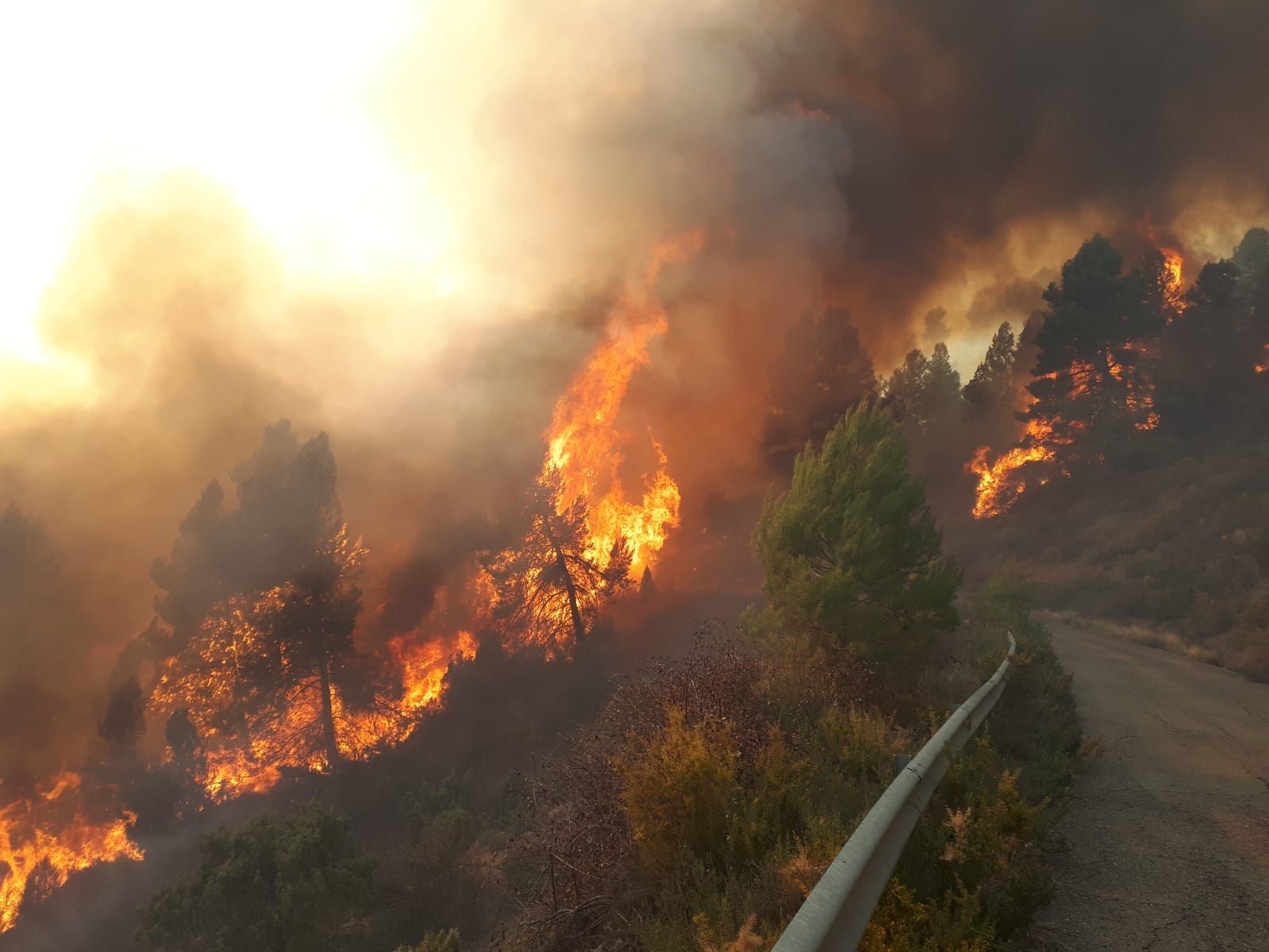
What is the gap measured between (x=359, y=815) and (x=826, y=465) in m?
26.3

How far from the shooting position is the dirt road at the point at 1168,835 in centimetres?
420

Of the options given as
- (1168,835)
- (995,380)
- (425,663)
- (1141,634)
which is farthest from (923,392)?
(1168,835)

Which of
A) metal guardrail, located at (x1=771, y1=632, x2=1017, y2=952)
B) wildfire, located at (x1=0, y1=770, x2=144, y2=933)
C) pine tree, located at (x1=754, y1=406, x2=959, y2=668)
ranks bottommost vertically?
metal guardrail, located at (x1=771, y1=632, x2=1017, y2=952)

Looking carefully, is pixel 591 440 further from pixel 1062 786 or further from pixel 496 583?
pixel 1062 786

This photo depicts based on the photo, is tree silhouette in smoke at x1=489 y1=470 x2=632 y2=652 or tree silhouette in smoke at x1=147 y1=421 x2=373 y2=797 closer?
tree silhouette in smoke at x1=147 y1=421 x2=373 y2=797

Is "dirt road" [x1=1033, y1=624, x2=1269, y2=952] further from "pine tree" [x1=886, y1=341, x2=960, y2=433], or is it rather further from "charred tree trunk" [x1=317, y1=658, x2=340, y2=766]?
"pine tree" [x1=886, y1=341, x2=960, y2=433]

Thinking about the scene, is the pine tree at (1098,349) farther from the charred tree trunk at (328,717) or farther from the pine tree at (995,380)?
the charred tree trunk at (328,717)

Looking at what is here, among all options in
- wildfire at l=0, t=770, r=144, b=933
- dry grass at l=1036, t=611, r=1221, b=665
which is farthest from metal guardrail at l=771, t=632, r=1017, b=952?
wildfire at l=0, t=770, r=144, b=933

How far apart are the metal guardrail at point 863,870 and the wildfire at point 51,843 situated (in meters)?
35.5

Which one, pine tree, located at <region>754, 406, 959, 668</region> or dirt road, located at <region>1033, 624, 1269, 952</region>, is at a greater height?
pine tree, located at <region>754, 406, 959, 668</region>

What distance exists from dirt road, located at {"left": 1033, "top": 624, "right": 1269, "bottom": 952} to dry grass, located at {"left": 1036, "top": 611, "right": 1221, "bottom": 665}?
26.5 ft

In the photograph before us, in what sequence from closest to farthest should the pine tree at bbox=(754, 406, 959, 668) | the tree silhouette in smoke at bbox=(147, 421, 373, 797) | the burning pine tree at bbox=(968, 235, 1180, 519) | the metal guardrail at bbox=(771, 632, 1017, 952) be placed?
the metal guardrail at bbox=(771, 632, 1017, 952)
the pine tree at bbox=(754, 406, 959, 668)
the tree silhouette in smoke at bbox=(147, 421, 373, 797)
the burning pine tree at bbox=(968, 235, 1180, 519)

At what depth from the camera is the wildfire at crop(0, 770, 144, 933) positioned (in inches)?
1090

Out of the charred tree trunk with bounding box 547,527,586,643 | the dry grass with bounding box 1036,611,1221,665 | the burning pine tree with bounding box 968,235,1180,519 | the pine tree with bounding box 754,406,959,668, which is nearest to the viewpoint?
the pine tree with bounding box 754,406,959,668
